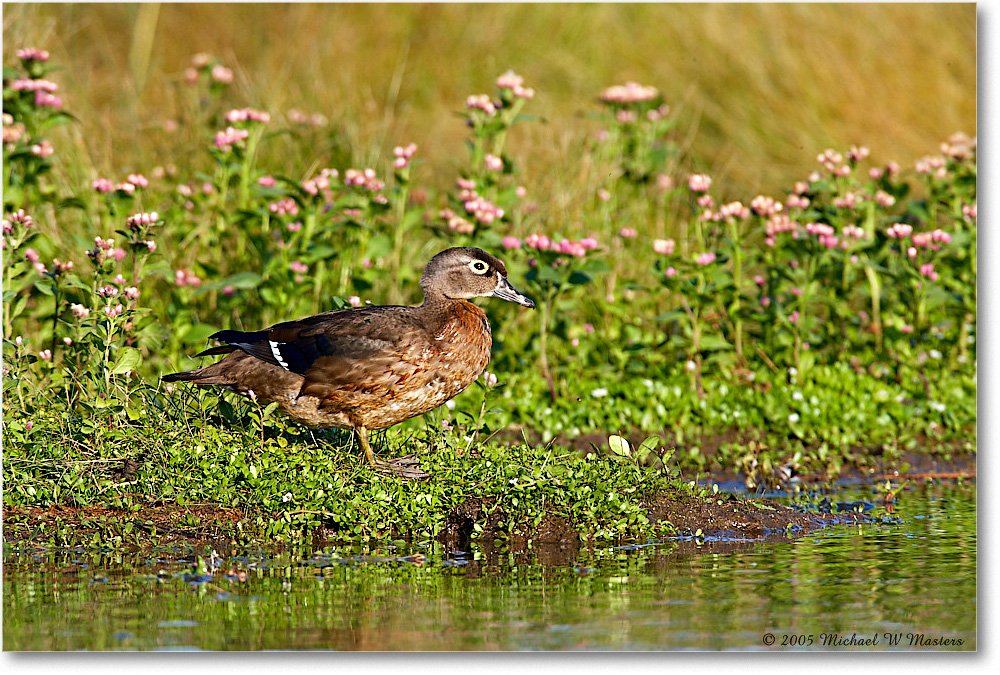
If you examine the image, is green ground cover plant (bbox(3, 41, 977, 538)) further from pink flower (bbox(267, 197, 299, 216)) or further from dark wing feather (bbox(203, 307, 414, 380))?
dark wing feather (bbox(203, 307, 414, 380))

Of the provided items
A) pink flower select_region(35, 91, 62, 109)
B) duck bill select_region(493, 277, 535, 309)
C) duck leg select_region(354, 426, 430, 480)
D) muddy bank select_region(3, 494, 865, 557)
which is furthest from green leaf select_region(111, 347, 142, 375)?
pink flower select_region(35, 91, 62, 109)

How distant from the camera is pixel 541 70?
15.2 m

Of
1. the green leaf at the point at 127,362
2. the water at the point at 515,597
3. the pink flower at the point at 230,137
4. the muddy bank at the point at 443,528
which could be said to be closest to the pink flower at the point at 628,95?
the pink flower at the point at 230,137

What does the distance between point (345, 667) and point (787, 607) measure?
6.05 feet

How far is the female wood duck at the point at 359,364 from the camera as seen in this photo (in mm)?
6938

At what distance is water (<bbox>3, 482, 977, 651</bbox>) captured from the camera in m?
5.09

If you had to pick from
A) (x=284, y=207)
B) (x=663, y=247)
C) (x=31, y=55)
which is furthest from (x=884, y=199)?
(x=31, y=55)

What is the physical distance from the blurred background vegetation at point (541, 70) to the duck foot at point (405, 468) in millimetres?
4651

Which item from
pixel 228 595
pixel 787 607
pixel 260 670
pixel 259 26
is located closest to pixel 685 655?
pixel 787 607

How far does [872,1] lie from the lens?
12.7 metres

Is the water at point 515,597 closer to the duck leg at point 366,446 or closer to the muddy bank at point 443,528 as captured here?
the muddy bank at point 443,528

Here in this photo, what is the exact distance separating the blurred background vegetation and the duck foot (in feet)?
15.3

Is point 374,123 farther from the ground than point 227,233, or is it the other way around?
point 374,123

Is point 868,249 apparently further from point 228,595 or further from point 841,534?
point 228,595
